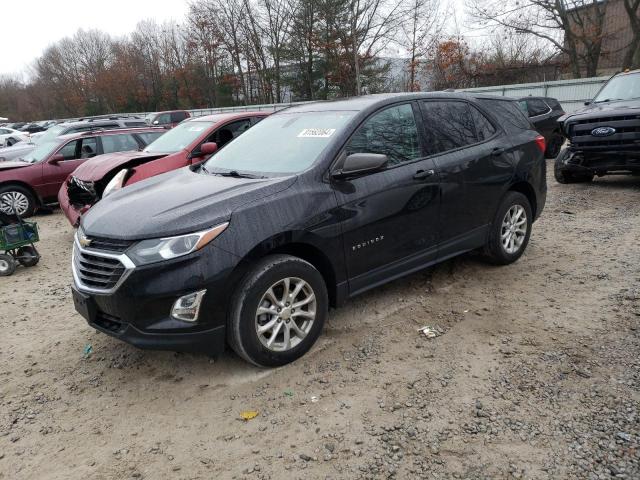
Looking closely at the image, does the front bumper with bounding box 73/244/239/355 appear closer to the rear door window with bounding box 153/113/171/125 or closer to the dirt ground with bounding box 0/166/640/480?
the dirt ground with bounding box 0/166/640/480

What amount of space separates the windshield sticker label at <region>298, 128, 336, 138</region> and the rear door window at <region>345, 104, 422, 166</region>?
0.62 ft

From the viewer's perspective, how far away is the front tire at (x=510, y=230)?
480 centimetres

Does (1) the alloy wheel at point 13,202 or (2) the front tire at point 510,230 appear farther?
(1) the alloy wheel at point 13,202

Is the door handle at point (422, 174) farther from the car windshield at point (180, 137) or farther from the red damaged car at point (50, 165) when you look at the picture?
the red damaged car at point (50, 165)

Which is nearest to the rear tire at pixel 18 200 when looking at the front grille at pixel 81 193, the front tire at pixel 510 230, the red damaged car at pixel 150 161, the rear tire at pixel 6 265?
the red damaged car at pixel 150 161

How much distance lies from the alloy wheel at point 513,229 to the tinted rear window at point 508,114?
83cm

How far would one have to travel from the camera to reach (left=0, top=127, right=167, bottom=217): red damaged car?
9273mm

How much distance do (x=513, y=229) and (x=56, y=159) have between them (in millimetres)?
8674

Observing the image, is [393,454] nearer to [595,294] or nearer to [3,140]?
[595,294]

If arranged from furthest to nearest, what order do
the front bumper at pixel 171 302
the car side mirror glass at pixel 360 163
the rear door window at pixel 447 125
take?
the rear door window at pixel 447 125 → the car side mirror glass at pixel 360 163 → the front bumper at pixel 171 302

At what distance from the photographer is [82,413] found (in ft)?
10.0

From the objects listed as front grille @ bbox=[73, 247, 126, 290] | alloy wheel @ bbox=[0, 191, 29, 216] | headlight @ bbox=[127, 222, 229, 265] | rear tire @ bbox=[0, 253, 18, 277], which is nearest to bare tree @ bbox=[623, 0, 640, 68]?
alloy wheel @ bbox=[0, 191, 29, 216]

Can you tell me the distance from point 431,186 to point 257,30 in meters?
40.3

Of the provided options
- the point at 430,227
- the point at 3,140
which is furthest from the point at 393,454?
the point at 3,140
